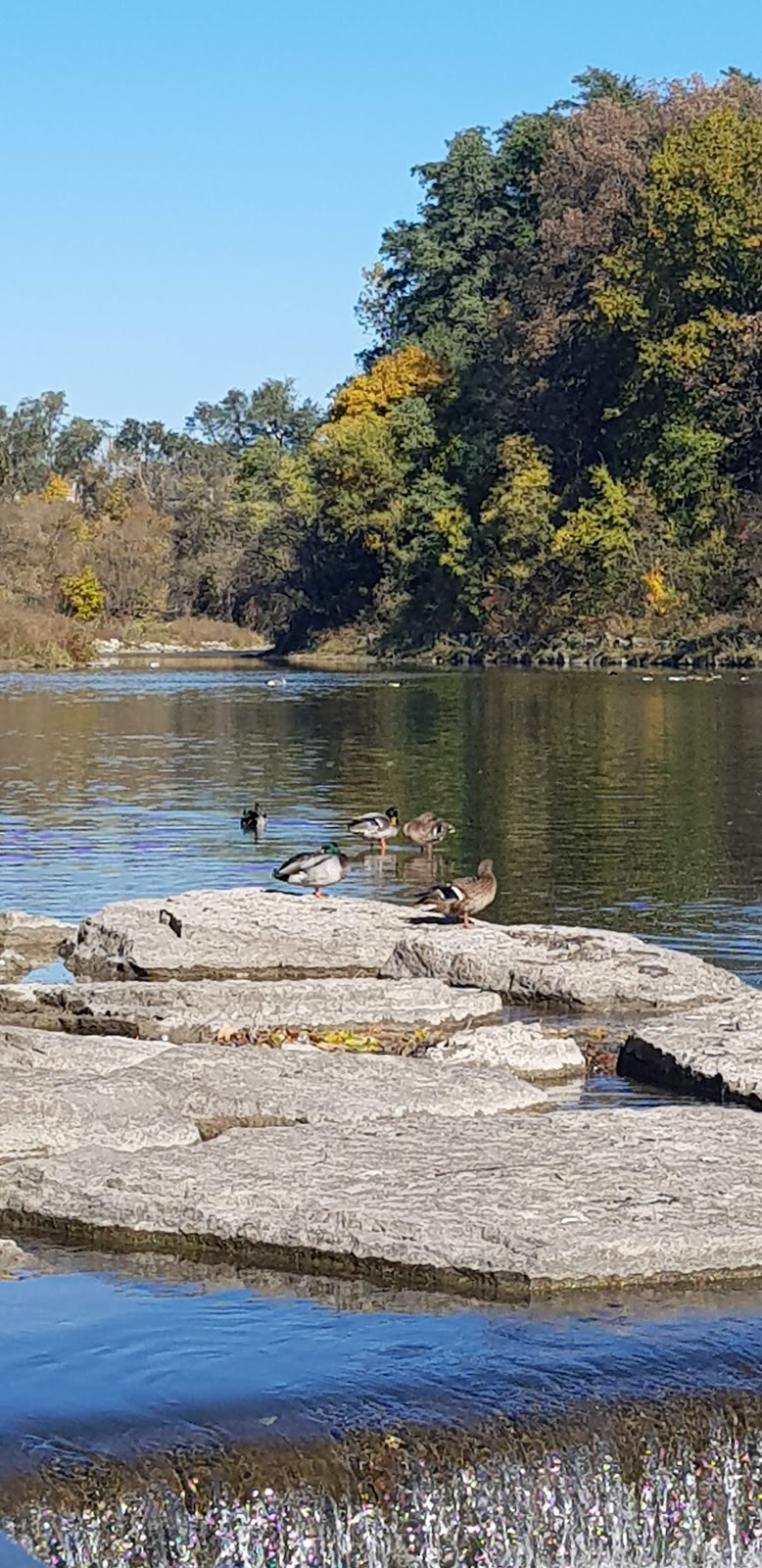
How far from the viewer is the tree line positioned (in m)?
70.2

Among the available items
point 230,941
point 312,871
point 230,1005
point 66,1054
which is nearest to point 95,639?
point 312,871

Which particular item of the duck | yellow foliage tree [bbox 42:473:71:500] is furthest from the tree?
the duck

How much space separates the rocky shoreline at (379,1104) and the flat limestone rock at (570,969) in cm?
2

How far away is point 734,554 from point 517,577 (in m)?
9.08

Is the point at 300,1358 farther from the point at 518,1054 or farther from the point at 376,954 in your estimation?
the point at 376,954

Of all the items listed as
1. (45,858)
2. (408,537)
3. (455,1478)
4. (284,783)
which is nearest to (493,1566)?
(455,1478)

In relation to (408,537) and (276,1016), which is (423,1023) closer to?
(276,1016)

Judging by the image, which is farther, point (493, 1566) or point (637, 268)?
point (637, 268)

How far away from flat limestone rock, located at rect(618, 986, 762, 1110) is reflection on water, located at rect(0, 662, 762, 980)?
3.65m

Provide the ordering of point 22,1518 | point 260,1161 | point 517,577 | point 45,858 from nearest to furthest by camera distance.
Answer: point 22,1518, point 260,1161, point 45,858, point 517,577

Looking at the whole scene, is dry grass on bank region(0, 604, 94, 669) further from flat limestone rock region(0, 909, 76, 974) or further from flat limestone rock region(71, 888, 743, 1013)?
flat limestone rock region(71, 888, 743, 1013)

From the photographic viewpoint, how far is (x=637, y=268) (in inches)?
2817

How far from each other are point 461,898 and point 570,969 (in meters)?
2.10

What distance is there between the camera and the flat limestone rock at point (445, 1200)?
788 cm
